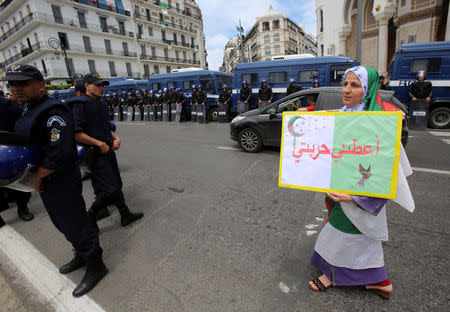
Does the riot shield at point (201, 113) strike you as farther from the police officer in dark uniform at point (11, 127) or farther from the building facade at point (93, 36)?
the building facade at point (93, 36)

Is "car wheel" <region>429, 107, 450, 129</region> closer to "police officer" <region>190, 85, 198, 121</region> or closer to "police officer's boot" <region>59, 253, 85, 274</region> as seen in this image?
"police officer" <region>190, 85, 198, 121</region>

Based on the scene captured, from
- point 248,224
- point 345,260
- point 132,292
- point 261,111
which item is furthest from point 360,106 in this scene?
point 261,111

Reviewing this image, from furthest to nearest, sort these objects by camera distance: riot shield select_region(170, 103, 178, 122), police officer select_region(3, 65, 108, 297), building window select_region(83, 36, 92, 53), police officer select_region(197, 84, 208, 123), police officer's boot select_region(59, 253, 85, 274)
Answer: building window select_region(83, 36, 92, 53) < riot shield select_region(170, 103, 178, 122) < police officer select_region(197, 84, 208, 123) < police officer's boot select_region(59, 253, 85, 274) < police officer select_region(3, 65, 108, 297)

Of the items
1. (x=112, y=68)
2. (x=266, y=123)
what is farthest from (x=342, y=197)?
(x=112, y=68)

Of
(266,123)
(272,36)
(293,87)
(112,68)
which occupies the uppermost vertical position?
(272,36)

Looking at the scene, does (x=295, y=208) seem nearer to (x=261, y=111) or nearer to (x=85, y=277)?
(x=85, y=277)

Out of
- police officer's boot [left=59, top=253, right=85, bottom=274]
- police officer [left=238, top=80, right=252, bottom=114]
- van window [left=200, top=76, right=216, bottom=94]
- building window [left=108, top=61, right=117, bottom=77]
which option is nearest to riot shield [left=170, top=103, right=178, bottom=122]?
van window [left=200, top=76, right=216, bottom=94]

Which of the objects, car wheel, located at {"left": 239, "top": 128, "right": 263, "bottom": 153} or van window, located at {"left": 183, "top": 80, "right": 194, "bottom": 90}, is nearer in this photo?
car wheel, located at {"left": 239, "top": 128, "right": 263, "bottom": 153}

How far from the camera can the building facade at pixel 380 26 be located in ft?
45.5

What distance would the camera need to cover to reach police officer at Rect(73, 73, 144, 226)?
8.48 ft

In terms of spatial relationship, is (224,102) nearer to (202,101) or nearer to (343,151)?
(202,101)

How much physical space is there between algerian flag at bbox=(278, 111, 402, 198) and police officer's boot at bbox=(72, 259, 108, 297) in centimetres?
186

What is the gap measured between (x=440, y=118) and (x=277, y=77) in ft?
19.6

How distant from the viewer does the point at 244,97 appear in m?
10.7
